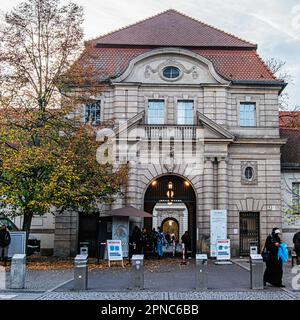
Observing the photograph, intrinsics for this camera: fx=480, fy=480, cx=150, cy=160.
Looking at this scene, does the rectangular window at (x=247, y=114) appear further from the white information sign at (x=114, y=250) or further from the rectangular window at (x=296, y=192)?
the white information sign at (x=114, y=250)

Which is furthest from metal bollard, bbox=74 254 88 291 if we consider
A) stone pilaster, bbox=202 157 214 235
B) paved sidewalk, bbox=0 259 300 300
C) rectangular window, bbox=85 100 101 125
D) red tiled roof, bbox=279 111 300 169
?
red tiled roof, bbox=279 111 300 169

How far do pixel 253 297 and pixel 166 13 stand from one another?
2589 centimetres

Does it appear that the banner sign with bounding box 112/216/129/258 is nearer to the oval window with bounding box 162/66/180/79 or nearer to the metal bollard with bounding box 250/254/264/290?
the oval window with bounding box 162/66/180/79

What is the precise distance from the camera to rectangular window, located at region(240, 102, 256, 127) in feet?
98.9

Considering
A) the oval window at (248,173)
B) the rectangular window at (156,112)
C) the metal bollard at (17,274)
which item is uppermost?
the rectangular window at (156,112)

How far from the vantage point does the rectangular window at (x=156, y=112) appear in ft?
97.3

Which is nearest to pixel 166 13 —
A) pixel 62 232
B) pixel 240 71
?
pixel 240 71

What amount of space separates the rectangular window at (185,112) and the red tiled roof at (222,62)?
108 inches

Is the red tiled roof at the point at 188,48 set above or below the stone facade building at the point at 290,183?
above

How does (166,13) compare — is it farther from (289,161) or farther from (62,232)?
(62,232)

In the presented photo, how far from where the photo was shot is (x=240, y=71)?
30.5 m


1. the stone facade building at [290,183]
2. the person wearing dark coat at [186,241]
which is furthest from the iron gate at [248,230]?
the person wearing dark coat at [186,241]

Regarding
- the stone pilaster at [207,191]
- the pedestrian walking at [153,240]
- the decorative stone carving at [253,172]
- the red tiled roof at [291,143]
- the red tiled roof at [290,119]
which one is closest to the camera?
the stone pilaster at [207,191]

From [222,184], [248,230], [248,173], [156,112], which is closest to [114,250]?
[222,184]
